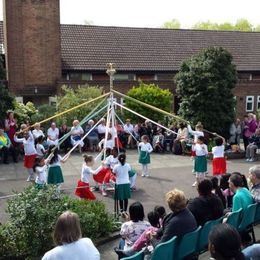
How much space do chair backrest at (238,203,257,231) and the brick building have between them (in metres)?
20.7

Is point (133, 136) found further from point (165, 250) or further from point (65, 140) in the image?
point (165, 250)

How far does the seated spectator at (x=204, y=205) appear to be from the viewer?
23.2ft

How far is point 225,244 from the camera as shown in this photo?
3.84 metres

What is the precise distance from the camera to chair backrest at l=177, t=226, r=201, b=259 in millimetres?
6309

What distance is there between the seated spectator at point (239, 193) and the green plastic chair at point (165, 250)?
1.81 meters

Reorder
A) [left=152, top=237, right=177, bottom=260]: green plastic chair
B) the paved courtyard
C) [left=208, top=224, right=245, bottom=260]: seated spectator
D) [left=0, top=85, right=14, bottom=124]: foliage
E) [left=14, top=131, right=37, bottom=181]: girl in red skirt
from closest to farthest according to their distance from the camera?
[left=208, top=224, right=245, bottom=260]: seated spectator < [left=152, top=237, right=177, bottom=260]: green plastic chair < the paved courtyard < [left=14, top=131, right=37, bottom=181]: girl in red skirt < [left=0, top=85, right=14, bottom=124]: foliage

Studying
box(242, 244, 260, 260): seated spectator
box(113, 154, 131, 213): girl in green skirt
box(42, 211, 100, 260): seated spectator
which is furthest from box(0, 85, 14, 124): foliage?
box(242, 244, 260, 260): seated spectator

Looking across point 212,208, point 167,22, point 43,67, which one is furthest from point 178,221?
point 167,22

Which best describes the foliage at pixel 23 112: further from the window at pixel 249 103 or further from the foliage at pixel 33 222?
the window at pixel 249 103

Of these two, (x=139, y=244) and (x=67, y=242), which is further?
(x=139, y=244)

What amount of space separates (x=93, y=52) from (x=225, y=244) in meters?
28.2

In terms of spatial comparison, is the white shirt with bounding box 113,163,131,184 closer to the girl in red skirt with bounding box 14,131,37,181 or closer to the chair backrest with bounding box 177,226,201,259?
the chair backrest with bounding box 177,226,201,259

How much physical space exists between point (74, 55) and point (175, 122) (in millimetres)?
11662

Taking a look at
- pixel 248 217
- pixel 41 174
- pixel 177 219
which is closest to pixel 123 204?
pixel 41 174
